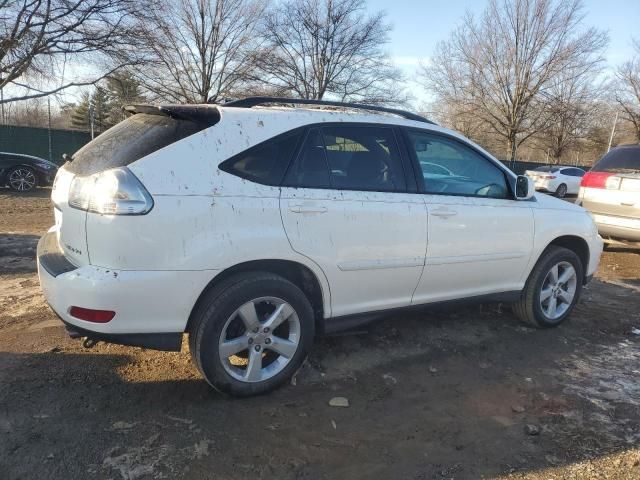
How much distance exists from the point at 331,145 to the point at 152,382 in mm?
1906

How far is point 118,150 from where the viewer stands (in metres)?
2.97

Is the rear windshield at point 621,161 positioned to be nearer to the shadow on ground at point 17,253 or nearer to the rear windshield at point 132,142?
the rear windshield at point 132,142

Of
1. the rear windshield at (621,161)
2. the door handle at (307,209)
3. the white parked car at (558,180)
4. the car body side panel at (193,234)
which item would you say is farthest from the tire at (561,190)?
the car body side panel at (193,234)

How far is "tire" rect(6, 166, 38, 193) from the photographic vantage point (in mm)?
12914

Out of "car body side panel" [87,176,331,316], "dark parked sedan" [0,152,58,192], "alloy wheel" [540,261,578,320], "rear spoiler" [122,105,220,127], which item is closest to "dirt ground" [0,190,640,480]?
"alloy wheel" [540,261,578,320]

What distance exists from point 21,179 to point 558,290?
12.9 m

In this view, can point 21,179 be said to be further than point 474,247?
Yes

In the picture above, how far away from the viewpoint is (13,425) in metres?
2.76

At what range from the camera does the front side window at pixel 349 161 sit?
10.6ft

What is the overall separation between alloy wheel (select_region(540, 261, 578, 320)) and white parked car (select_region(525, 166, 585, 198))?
64.8 feet

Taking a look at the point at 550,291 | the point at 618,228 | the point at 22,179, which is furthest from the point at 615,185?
the point at 22,179

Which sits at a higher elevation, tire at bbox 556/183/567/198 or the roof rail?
the roof rail

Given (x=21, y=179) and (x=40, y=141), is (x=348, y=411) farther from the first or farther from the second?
(x=40, y=141)

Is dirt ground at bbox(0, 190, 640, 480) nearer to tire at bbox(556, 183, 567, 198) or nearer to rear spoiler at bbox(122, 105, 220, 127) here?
rear spoiler at bbox(122, 105, 220, 127)
